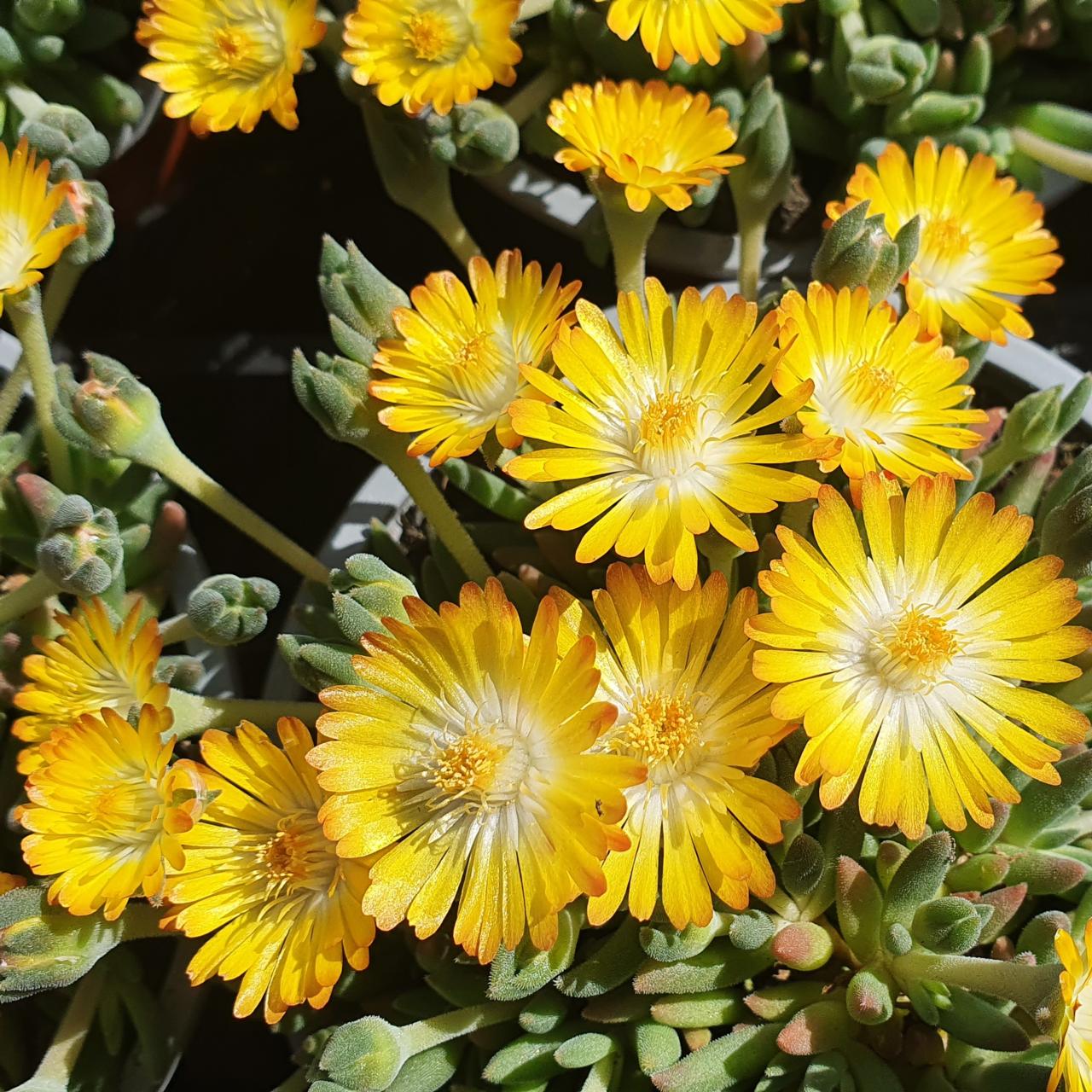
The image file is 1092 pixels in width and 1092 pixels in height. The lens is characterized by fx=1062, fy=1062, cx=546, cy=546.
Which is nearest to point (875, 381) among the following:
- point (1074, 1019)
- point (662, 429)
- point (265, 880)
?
point (662, 429)

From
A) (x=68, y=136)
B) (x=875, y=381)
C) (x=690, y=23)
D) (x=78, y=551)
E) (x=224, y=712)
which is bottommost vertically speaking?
(x=224, y=712)

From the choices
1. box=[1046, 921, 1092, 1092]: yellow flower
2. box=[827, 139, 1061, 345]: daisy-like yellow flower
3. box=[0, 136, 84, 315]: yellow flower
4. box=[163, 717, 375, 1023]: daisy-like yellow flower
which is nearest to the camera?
box=[1046, 921, 1092, 1092]: yellow flower

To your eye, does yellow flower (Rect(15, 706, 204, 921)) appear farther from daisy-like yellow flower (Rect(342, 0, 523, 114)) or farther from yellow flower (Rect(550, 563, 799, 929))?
daisy-like yellow flower (Rect(342, 0, 523, 114))

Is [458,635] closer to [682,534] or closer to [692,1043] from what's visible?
[682,534]

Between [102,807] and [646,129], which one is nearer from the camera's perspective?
[102,807]

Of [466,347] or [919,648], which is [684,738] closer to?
[919,648]

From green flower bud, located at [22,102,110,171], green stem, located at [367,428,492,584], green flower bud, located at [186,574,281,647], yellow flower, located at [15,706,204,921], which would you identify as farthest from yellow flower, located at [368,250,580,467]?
green flower bud, located at [22,102,110,171]

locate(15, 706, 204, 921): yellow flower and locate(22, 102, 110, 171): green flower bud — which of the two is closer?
locate(15, 706, 204, 921): yellow flower

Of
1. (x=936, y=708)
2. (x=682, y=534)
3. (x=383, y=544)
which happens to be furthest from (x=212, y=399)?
(x=936, y=708)
